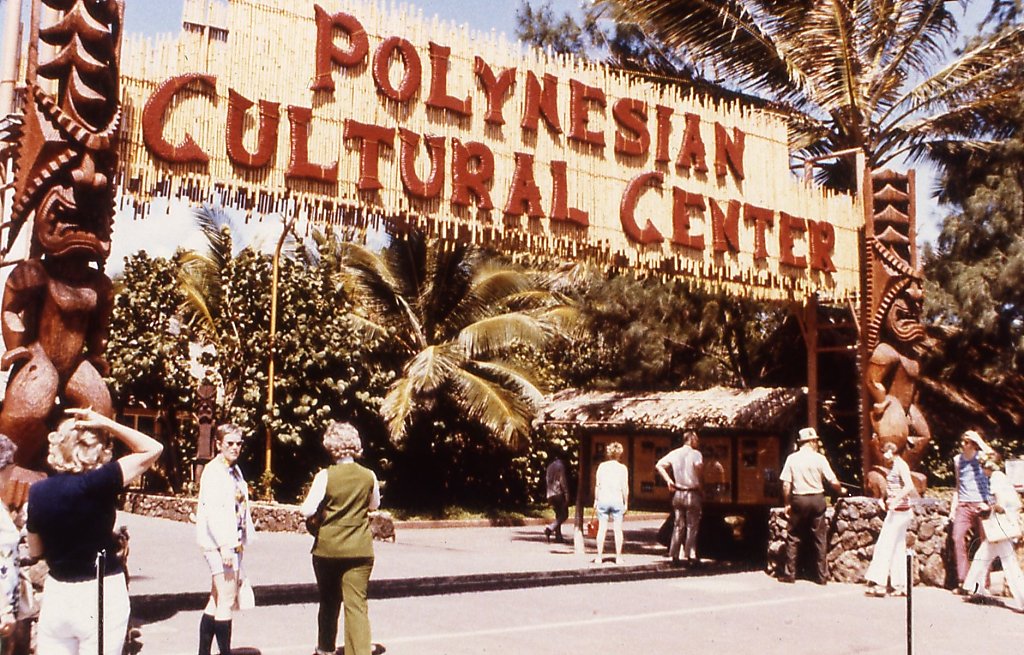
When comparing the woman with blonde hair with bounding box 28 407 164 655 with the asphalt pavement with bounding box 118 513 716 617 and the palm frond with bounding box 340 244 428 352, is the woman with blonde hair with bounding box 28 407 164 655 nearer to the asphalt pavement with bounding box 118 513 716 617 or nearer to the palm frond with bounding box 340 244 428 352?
the asphalt pavement with bounding box 118 513 716 617

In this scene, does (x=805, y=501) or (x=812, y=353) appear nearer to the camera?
(x=805, y=501)

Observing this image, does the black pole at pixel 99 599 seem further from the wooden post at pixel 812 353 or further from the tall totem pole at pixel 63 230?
the wooden post at pixel 812 353

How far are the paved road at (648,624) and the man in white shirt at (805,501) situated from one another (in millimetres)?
493

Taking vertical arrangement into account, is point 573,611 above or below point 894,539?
below

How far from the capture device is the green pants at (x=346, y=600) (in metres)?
6.40

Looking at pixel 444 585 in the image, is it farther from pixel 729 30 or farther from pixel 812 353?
pixel 729 30

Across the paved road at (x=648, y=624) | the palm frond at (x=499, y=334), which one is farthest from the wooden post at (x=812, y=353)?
the palm frond at (x=499, y=334)

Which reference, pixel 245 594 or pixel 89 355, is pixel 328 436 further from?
pixel 89 355

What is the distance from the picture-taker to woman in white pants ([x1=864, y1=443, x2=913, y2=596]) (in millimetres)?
10922

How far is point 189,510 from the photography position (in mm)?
21000

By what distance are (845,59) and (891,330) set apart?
396 centimetres

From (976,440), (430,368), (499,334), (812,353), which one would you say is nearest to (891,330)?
(812,353)

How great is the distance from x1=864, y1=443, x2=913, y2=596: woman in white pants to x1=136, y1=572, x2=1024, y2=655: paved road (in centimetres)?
27

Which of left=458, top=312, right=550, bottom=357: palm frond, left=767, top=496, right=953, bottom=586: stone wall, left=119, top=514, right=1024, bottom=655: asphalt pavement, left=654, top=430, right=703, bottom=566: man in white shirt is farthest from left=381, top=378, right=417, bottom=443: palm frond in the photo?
left=767, top=496, right=953, bottom=586: stone wall
